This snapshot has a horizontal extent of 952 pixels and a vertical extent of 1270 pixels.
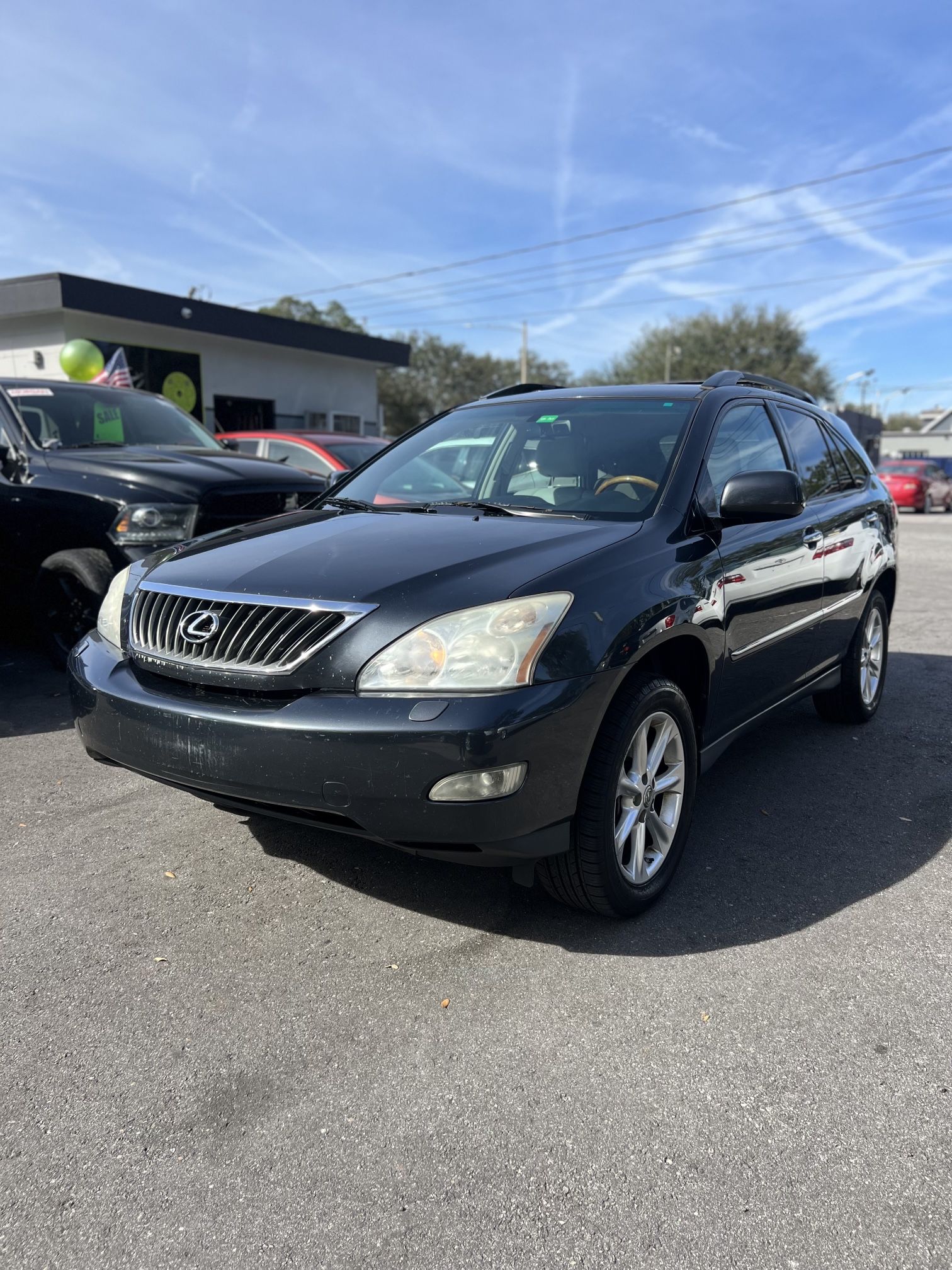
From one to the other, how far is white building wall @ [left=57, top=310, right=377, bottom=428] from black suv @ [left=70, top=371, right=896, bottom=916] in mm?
16285

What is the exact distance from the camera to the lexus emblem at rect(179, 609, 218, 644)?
2.82 m

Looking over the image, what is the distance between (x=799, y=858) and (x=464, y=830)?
5.31ft

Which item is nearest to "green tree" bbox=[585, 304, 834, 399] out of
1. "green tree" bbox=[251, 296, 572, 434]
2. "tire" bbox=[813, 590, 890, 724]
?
"green tree" bbox=[251, 296, 572, 434]

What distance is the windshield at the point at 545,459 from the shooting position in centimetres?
349

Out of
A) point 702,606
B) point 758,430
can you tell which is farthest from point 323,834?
point 758,430

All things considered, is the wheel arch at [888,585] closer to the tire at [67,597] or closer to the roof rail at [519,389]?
the roof rail at [519,389]

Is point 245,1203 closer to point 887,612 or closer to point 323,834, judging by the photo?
point 323,834

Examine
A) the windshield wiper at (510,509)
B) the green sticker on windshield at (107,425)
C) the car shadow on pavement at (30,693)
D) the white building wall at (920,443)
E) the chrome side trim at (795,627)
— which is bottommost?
the white building wall at (920,443)

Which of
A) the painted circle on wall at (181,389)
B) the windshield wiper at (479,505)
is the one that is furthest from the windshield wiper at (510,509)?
the painted circle on wall at (181,389)

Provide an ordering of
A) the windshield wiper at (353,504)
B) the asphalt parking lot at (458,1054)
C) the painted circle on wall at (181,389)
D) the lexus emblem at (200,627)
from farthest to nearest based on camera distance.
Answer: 1. the painted circle on wall at (181,389)
2. the windshield wiper at (353,504)
3. the lexus emblem at (200,627)
4. the asphalt parking lot at (458,1054)

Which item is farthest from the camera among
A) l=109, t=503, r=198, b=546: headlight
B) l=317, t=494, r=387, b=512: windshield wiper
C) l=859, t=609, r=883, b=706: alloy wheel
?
l=109, t=503, r=198, b=546: headlight

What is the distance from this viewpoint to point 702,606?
321 centimetres

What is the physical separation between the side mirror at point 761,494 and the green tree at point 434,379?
5102 cm

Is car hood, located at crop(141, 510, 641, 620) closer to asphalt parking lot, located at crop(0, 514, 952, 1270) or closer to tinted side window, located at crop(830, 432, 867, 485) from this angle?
asphalt parking lot, located at crop(0, 514, 952, 1270)
